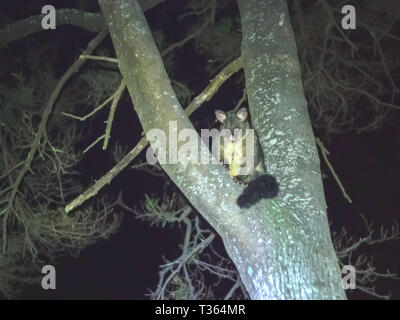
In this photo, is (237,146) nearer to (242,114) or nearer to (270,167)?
(242,114)

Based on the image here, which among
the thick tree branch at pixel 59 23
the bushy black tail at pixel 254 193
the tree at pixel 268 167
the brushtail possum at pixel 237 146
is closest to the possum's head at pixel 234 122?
the brushtail possum at pixel 237 146

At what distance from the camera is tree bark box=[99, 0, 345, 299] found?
2.32m

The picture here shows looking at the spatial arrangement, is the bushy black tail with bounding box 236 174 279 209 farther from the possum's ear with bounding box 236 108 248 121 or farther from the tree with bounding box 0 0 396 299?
the possum's ear with bounding box 236 108 248 121

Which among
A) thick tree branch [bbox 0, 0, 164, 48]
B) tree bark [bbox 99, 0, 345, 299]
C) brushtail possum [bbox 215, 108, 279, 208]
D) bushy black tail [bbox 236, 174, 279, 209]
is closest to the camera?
tree bark [bbox 99, 0, 345, 299]

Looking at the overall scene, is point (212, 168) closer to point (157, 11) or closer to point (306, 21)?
point (306, 21)

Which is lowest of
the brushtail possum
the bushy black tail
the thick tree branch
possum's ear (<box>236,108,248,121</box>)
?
the bushy black tail

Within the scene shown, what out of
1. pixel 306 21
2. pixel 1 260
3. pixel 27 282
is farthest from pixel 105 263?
pixel 306 21

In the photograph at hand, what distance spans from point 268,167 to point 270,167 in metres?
0.02

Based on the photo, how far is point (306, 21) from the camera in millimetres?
5816

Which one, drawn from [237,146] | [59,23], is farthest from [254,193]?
[59,23]

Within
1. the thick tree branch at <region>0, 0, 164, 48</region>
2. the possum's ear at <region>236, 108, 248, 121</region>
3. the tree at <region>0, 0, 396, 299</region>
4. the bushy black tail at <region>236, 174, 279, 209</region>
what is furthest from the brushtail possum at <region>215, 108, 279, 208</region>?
the thick tree branch at <region>0, 0, 164, 48</region>

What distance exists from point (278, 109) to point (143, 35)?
3.27 feet

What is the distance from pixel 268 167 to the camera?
9.35ft

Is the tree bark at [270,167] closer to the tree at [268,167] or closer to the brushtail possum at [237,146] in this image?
the tree at [268,167]
